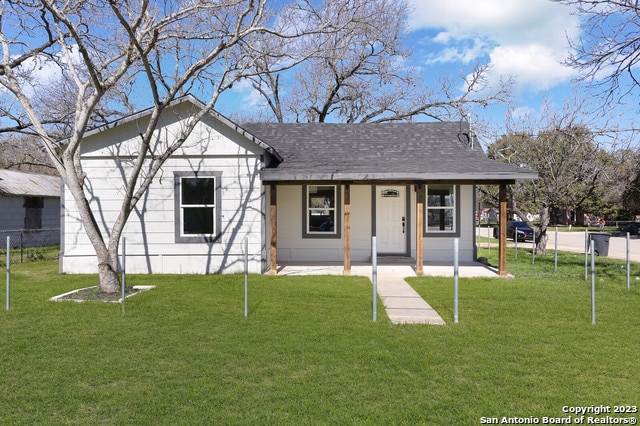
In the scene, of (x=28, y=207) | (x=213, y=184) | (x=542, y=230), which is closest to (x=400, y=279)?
(x=213, y=184)

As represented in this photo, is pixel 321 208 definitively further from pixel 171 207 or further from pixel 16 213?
pixel 16 213

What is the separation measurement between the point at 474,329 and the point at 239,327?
3.22 meters

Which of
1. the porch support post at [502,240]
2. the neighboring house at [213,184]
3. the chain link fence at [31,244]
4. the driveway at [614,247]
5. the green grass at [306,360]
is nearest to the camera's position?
the green grass at [306,360]

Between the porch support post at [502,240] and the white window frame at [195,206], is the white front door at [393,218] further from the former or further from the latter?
the white window frame at [195,206]

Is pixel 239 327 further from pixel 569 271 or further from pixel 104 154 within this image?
pixel 569 271

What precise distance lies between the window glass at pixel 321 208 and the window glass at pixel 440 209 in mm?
2946

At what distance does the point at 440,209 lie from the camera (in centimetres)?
1359

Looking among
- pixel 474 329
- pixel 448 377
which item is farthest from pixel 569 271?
pixel 448 377

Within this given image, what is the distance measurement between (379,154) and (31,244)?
1719 centimetres

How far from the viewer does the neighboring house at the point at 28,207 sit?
1930cm

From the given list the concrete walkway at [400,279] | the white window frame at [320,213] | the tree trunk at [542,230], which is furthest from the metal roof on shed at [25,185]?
the tree trunk at [542,230]

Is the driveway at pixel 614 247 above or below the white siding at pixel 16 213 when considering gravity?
below

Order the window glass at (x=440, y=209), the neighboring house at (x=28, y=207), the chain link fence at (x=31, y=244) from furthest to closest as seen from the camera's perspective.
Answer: the neighboring house at (x=28, y=207), the chain link fence at (x=31, y=244), the window glass at (x=440, y=209)

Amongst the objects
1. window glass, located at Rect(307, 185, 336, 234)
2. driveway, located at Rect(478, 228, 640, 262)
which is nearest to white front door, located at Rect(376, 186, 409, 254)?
window glass, located at Rect(307, 185, 336, 234)
